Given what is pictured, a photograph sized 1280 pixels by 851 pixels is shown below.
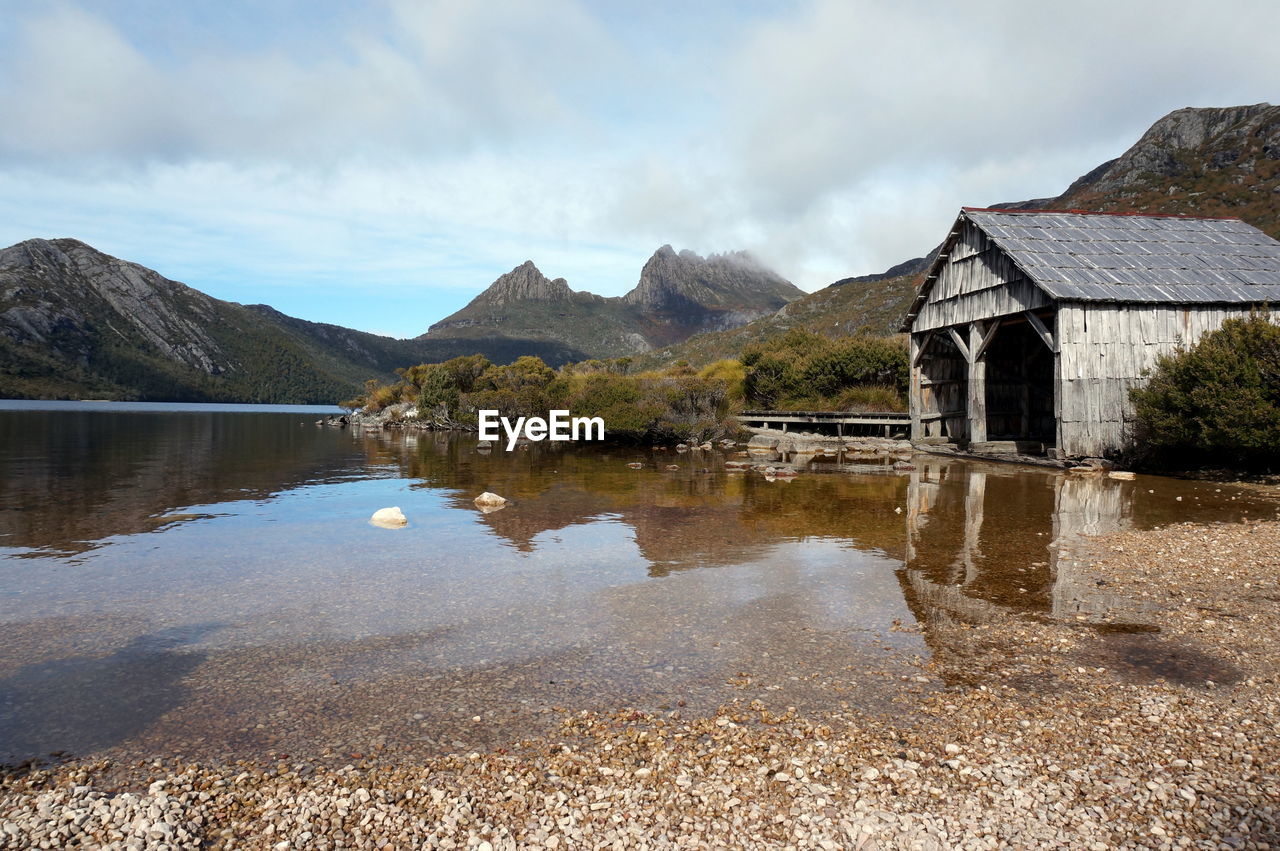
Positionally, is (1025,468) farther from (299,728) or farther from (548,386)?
(548,386)

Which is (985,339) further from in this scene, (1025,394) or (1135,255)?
(1025,394)

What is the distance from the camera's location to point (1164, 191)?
88438mm

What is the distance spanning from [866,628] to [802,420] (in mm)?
28848

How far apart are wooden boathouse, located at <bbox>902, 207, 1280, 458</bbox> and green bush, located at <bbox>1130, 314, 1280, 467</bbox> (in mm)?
1292

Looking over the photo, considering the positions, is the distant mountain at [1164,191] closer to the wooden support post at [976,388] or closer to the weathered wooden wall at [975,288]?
the weathered wooden wall at [975,288]

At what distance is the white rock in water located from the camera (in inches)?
548

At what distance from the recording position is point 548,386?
1735 inches

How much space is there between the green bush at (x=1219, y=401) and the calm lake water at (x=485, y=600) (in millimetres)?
1863

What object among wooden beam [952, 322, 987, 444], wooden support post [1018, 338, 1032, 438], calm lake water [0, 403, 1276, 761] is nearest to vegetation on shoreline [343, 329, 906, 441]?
wooden support post [1018, 338, 1032, 438]

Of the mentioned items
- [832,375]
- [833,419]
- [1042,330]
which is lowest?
[833,419]

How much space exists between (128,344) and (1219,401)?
19830 centimetres

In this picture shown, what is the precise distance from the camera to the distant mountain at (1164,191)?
76750 mm

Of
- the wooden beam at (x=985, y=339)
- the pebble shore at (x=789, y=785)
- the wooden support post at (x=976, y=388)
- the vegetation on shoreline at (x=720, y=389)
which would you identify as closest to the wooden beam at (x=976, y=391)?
the wooden support post at (x=976, y=388)

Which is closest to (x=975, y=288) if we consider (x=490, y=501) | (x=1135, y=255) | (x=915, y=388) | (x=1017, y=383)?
(x=1135, y=255)
